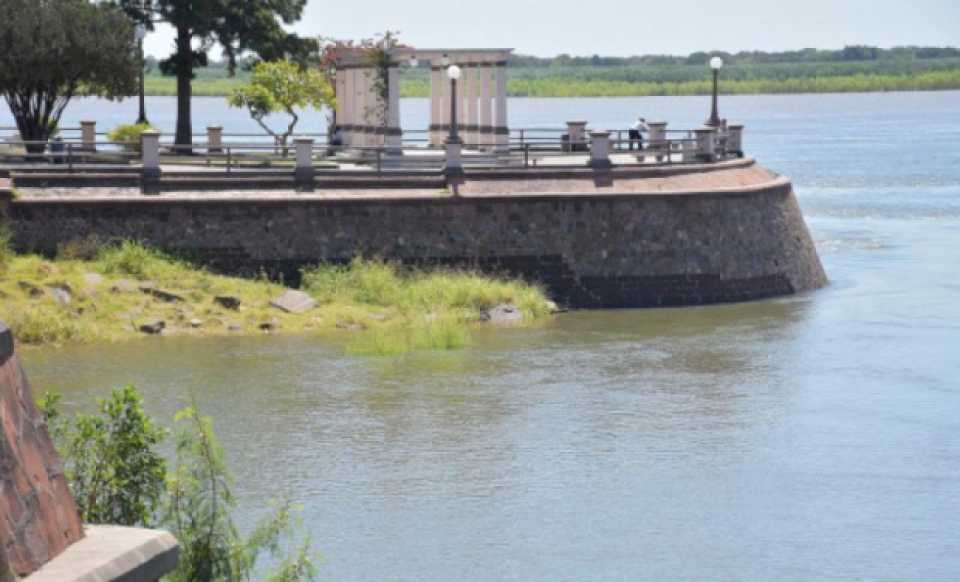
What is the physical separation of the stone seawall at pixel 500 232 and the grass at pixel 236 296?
401 millimetres

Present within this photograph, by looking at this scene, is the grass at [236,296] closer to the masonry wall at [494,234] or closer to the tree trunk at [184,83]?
the masonry wall at [494,234]

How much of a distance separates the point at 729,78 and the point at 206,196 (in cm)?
16108

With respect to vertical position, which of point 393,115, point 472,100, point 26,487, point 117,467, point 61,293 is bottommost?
point 61,293

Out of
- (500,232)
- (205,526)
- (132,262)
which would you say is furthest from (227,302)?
(205,526)

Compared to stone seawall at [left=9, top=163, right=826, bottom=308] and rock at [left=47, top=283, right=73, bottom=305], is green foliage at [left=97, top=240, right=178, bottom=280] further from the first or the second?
rock at [left=47, top=283, right=73, bottom=305]

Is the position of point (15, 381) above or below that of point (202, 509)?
above

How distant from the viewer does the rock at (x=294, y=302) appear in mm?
31891

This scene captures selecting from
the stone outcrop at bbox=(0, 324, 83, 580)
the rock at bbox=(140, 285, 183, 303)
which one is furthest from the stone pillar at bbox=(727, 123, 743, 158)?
the stone outcrop at bbox=(0, 324, 83, 580)

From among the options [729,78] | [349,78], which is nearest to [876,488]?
[349,78]

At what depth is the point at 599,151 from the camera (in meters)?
35.5

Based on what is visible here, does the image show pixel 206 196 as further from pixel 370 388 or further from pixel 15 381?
pixel 15 381

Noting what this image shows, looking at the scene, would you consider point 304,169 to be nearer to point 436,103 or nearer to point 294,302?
point 294,302

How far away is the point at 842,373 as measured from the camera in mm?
28953

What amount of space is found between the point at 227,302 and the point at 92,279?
2.19 m
